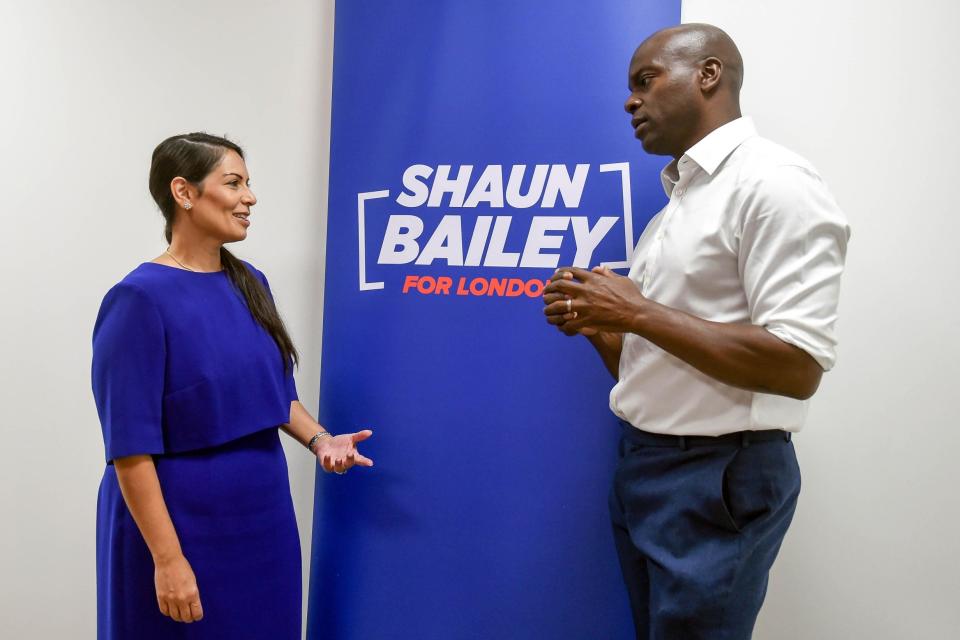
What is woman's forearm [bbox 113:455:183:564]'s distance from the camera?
151cm

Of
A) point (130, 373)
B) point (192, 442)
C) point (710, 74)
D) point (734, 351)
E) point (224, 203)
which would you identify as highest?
point (710, 74)

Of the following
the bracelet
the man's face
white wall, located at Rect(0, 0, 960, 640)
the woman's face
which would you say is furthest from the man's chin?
white wall, located at Rect(0, 0, 960, 640)

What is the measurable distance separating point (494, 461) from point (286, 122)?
1273 mm

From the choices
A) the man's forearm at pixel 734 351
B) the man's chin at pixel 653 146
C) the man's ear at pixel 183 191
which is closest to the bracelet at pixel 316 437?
the man's ear at pixel 183 191

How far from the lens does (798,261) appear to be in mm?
1229

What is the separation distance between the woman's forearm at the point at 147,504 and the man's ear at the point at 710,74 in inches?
52.2

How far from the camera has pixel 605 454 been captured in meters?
1.80

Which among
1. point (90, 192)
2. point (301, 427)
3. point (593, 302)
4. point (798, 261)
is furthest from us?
point (90, 192)

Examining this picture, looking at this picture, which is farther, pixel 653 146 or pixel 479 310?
pixel 479 310

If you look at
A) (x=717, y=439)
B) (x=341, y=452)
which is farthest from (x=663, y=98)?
(x=341, y=452)

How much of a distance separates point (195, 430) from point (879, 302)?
1.62 meters

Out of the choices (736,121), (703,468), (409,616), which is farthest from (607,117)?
(409,616)

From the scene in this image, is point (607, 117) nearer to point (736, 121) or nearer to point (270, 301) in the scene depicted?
point (736, 121)

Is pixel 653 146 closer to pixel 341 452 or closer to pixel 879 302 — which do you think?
pixel 879 302
